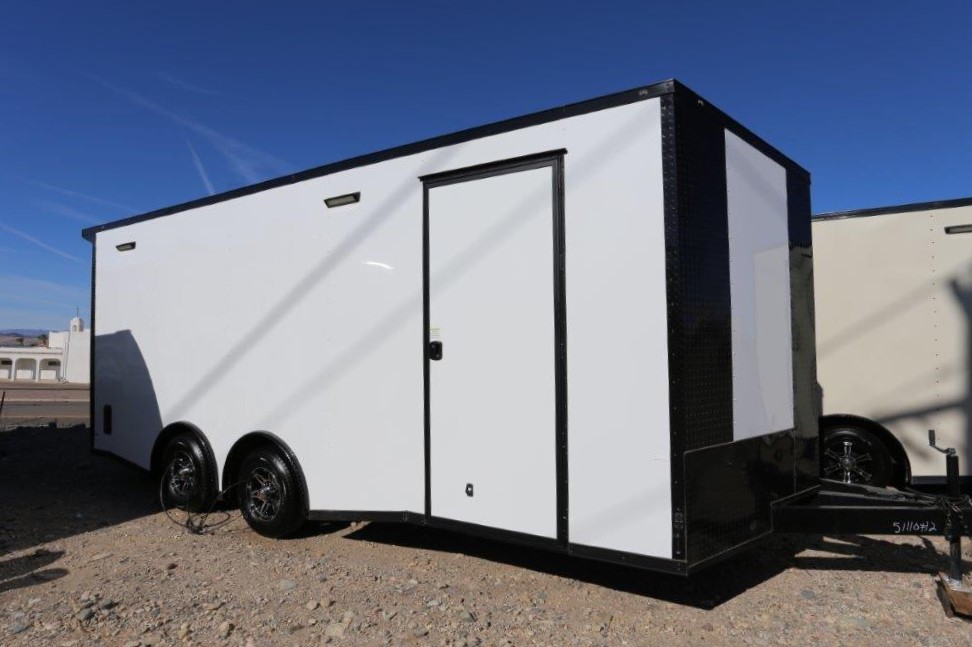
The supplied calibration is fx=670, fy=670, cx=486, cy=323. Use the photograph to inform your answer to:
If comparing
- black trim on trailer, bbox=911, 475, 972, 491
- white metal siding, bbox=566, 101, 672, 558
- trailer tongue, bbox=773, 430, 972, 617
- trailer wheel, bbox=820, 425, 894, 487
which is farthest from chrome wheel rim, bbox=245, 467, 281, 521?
black trim on trailer, bbox=911, 475, 972, 491

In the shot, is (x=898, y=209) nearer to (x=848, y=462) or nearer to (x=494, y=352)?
(x=848, y=462)

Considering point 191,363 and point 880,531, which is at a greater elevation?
point 191,363

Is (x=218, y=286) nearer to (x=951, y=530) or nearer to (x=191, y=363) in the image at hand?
(x=191, y=363)

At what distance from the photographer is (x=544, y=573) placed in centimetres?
409

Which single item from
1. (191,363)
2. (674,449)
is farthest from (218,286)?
(674,449)

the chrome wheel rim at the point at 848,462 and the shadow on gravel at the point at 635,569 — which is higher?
the chrome wheel rim at the point at 848,462

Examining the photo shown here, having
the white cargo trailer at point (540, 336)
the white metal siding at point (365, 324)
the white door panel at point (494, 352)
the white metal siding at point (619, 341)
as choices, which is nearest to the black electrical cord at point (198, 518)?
the white cargo trailer at point (540, 336)

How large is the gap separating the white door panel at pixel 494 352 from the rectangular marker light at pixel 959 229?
157 inches

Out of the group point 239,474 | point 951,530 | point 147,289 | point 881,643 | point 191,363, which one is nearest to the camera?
point 881,643

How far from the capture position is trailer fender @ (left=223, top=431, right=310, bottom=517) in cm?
470

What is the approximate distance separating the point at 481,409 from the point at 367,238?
55.5 inches

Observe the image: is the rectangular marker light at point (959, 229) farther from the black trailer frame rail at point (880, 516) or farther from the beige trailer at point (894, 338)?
the black trailer frame rail at point (880, 516)

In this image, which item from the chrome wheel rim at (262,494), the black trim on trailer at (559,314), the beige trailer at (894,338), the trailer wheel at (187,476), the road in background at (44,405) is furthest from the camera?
the road in background at (44,405)

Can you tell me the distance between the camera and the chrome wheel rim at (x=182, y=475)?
543 centimetres
